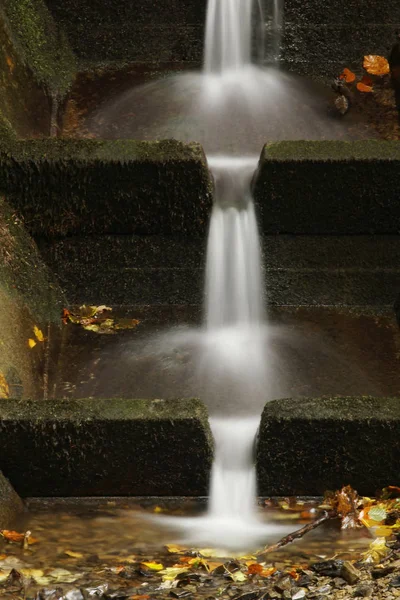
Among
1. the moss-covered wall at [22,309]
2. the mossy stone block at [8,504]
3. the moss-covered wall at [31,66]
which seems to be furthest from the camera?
the moss-covered wall at [31,66]

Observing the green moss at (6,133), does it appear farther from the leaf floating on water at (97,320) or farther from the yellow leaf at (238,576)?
the yellow leaf at (238,576)

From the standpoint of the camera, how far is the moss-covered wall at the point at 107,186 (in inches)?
242

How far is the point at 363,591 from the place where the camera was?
3.70 metres

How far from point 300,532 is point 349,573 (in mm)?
733

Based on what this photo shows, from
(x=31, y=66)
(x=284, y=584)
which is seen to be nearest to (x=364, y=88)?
(x=31, y=66)

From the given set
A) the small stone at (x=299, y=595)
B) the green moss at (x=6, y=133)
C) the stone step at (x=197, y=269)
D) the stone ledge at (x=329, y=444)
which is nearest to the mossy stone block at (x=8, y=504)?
the stone ledge at (x=329, y=444)

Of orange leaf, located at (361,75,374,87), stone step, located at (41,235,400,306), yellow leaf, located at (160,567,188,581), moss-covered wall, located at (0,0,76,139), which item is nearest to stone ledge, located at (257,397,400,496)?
yellow leaf, located at (160,567,188,581)

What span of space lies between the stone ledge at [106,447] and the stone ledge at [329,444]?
0.31 m

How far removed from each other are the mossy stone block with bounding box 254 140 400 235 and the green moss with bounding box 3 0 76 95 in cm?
236

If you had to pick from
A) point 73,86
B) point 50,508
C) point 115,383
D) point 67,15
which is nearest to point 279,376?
point 115,383

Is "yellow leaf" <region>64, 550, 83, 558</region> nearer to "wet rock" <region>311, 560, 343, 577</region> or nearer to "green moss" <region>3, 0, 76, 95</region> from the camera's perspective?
"wet rock" <region>311, 560, 343, 577</region>

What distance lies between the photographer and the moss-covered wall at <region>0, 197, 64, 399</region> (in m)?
5.72

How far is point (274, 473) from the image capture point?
4973 millimetres

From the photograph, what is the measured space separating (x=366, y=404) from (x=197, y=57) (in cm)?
429
